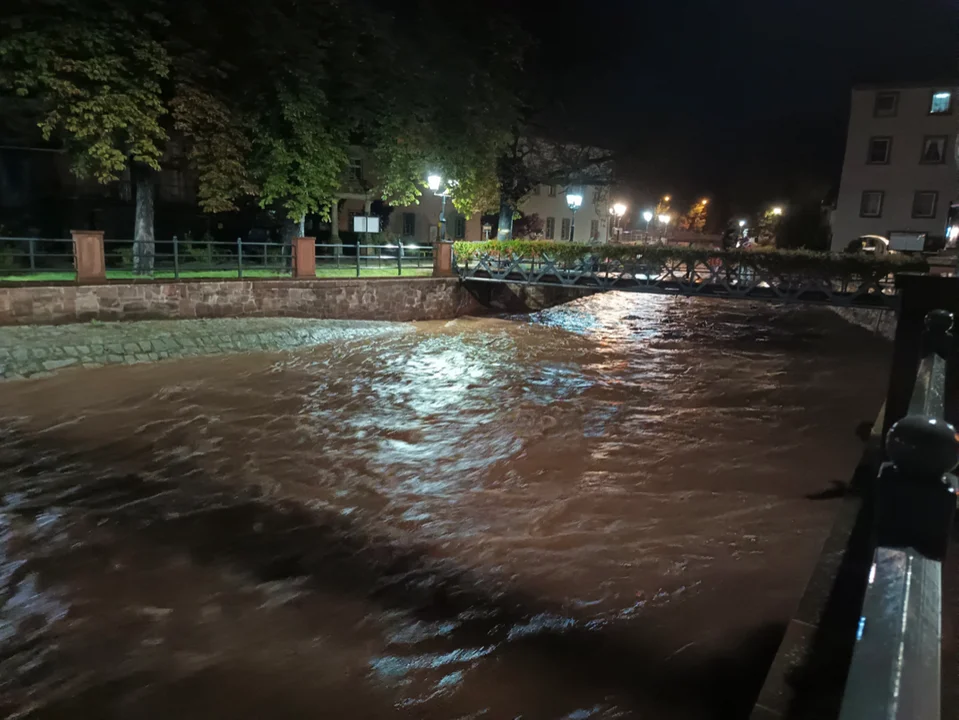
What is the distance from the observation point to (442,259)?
23172 mm

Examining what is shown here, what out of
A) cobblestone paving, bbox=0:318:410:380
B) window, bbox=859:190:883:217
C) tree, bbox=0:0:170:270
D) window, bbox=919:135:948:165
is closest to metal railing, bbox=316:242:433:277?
cobblestone paving, bbox=0:318:410:380

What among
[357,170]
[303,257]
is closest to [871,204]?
[357,170]

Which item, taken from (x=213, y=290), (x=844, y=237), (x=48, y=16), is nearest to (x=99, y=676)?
(x=213, y=290)

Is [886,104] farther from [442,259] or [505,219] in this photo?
[442,259]

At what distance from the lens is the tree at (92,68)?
15.1 m

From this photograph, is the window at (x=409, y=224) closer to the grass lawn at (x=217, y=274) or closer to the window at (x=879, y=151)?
the grass lawn at (x=217, y=274)

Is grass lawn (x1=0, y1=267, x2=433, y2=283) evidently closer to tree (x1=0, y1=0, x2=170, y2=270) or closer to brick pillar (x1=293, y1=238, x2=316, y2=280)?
brick pillar (x1=293, y1=238, x2=316, y2=280)

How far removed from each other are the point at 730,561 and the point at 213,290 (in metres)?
Answer: 14.7

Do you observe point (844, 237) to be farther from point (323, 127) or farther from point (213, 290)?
point (213, 290)

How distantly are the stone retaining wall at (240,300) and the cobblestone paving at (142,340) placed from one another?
43 centimetres

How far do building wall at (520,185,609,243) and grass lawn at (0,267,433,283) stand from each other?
59.5 feet

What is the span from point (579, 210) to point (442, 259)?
77.1ft

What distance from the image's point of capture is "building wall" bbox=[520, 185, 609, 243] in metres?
41.5

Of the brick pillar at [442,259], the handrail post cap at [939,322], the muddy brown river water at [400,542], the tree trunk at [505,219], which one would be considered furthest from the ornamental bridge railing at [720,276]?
the handrail post cap at [939,322]
